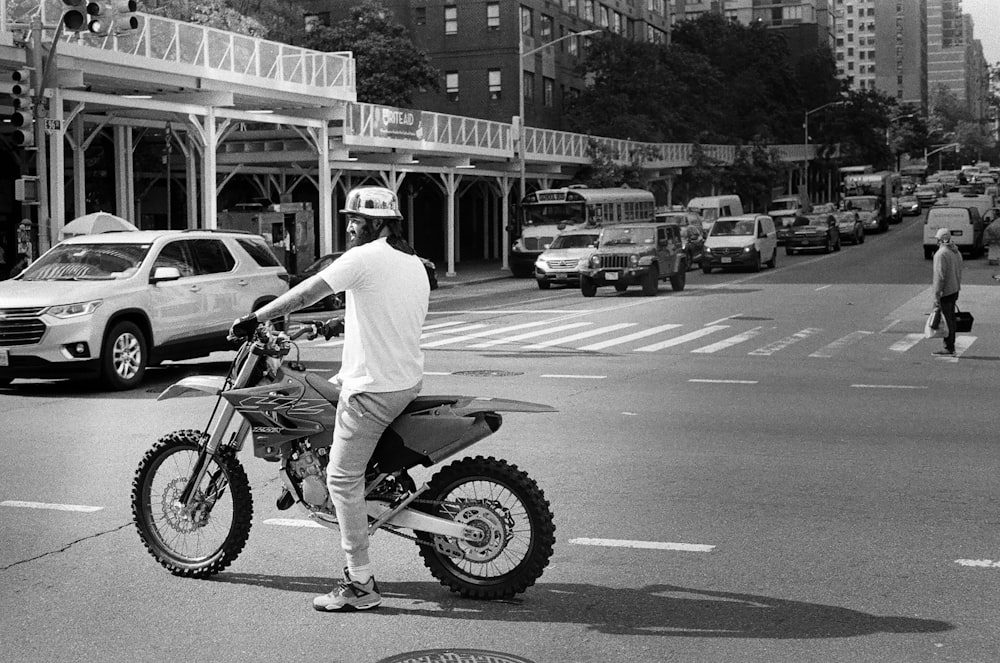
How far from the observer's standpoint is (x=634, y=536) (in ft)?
24.6

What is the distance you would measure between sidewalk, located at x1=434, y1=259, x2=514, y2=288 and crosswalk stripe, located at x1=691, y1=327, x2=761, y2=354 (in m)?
21.1

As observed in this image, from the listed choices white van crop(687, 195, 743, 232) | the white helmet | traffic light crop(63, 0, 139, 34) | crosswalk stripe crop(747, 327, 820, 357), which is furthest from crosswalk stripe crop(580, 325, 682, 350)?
white van crop(687, 195, 743, 232)

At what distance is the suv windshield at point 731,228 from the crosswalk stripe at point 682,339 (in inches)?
897

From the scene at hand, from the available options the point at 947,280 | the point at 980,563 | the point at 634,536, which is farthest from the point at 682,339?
the point at 980,563

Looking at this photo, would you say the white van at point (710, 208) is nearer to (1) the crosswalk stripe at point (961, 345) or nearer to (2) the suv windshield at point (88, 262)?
(1) the crosswalk stripe at point (961, 345)

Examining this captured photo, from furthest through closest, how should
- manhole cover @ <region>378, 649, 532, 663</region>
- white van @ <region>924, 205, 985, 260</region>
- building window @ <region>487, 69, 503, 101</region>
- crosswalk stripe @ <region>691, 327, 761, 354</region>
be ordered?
building window @ <region>487, 69, 503, 101</region>, white van @ <region>924, 205, 985, 260</region>, crosswalk stripe @ <region>691, 327, 761, 354</region>, manhole cover @ <region>378, 649, 532, 663</region>

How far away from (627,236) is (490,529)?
2880 centimetres

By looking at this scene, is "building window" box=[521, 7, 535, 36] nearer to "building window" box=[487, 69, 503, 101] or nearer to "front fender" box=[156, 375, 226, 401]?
"building window" box=[487, 69, 503, 101]

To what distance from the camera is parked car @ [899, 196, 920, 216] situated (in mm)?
95594

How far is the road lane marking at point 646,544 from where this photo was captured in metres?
7.21

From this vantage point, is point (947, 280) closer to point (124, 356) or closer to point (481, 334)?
point (481, 334)

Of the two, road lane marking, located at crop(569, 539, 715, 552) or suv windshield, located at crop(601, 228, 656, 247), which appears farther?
suv windshield, located at crop(601, 228, 656, 247)

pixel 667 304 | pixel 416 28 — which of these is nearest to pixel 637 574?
pixel 667 304

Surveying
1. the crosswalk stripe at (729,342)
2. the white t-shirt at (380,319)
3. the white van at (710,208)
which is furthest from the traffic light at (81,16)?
the white van at (710,208)
